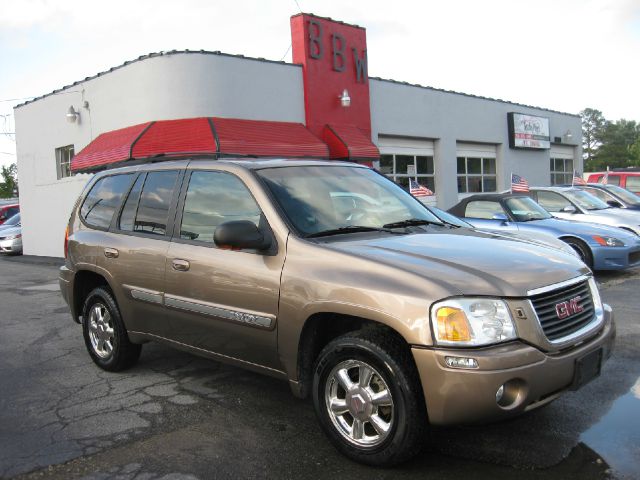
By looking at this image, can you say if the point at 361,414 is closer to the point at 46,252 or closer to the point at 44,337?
the point at 44,337

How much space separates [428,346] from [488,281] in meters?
0.48

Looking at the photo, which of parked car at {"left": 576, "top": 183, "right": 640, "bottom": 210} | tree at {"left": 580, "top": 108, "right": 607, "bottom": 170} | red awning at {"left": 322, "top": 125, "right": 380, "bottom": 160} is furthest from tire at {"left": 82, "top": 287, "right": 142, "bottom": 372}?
tree at {"left": 580, "top": 108, "right": 607, "bottom": 170}

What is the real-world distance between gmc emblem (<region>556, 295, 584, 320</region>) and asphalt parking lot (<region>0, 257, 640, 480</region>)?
0.80 meters

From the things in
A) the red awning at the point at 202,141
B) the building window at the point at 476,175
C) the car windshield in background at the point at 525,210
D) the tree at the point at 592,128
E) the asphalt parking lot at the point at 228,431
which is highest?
the tree at the point at 592,128

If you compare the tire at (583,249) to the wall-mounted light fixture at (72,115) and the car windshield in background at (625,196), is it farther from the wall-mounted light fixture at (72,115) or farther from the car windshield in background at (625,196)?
the wall-mounted light fixture at (72,115)

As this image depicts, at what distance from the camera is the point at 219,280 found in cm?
Result: 412

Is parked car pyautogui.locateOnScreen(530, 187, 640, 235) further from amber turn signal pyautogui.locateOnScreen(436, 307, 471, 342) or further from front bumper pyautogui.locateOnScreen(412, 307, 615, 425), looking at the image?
amber turn signal pyautogui.locateOnScreen(436, 307, 471, 342)

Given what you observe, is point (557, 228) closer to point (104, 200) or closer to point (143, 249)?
point (104, 200)

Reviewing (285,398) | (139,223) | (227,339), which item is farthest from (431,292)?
(139,223)

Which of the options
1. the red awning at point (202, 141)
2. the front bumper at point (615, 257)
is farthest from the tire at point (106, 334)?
the red awning at point (202, 141)

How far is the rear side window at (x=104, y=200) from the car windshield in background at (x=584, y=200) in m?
9.13

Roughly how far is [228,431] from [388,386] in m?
1.31

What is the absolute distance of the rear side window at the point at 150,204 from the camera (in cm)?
484

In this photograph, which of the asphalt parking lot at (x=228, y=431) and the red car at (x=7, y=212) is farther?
the red car at (x=7, y=212)
